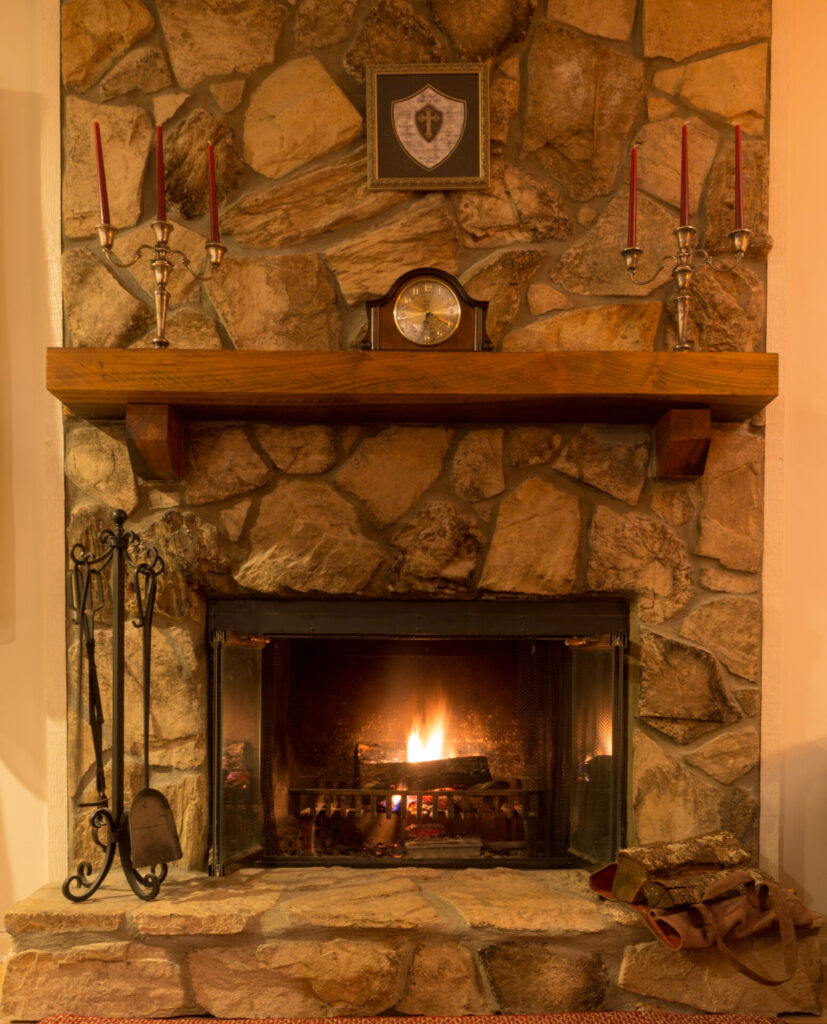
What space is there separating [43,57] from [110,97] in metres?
0.19

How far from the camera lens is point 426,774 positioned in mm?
2107

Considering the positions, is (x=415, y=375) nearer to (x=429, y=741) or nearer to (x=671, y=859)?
(x=429, y=741)

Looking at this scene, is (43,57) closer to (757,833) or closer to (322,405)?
(322,405)

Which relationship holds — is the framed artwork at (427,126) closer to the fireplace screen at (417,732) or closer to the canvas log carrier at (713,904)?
the fireplace screen at (417,732)

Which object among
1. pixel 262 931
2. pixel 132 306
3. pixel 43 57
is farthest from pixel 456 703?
pixel 43 57

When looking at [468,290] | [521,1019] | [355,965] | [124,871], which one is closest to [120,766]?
[124,871]

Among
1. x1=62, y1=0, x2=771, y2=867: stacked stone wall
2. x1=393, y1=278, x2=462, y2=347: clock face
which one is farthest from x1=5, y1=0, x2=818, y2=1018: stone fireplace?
x1=393, y1=278, x2=462, y2=347: clock face

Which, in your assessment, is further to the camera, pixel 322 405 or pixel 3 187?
pixel 3 187

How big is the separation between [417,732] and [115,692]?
0.78 m

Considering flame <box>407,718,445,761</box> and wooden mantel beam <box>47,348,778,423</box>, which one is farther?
flame <box>407,718,445,761</box>

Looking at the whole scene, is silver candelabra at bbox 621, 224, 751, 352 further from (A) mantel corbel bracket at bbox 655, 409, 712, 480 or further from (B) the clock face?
(B) the clock face

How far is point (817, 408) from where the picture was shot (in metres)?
1.93

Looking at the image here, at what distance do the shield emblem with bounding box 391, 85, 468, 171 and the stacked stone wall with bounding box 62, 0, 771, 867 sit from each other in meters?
0.08

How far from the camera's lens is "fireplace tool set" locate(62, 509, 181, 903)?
1.71 meters
